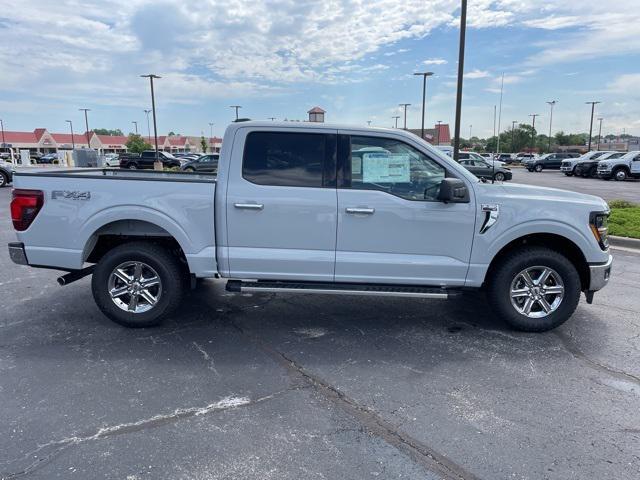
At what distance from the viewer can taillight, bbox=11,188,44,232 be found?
444 centimetres

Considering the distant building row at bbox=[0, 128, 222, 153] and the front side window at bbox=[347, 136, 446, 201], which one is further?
the distant building row at bbox=[0, 128, 222, 153]

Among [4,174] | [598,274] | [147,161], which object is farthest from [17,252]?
[147,161]

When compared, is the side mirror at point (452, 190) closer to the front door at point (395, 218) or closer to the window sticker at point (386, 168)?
the front door at point (395, 218)

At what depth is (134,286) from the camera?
463 cm

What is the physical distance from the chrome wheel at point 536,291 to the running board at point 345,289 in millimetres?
629

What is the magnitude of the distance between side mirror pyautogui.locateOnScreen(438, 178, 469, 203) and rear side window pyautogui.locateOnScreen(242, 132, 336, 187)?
42.1 inches

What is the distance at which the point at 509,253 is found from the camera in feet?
15.1

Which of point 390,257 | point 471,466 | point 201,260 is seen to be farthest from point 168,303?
point 471,466

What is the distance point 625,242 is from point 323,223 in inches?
296

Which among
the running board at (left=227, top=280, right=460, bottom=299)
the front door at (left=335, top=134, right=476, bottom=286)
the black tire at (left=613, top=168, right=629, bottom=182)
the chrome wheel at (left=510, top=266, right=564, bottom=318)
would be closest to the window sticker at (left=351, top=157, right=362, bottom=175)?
the front door at (left=335, top=134, right=476, bottom=286)

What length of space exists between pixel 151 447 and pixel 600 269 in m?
4.18

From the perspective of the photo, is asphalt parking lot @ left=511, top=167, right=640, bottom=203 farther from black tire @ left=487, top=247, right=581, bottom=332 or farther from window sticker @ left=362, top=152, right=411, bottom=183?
window sticker @ left=362, top=152, right=411, bottom=183

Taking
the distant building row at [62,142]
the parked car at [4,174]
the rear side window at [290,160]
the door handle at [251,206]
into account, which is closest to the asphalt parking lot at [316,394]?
the door handle at [251,206]

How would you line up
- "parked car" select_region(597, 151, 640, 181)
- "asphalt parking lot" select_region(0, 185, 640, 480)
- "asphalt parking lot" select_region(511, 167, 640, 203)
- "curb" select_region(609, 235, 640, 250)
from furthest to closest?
"parked car" select_region(597, 151, 640, 181) < "asphalt parking lot" select_region(511, 167, 640, 203) < "curb" select_region(609, 235, 640, 250) < "asphalt parking lot" select_region(0, 185, 640, 480)
